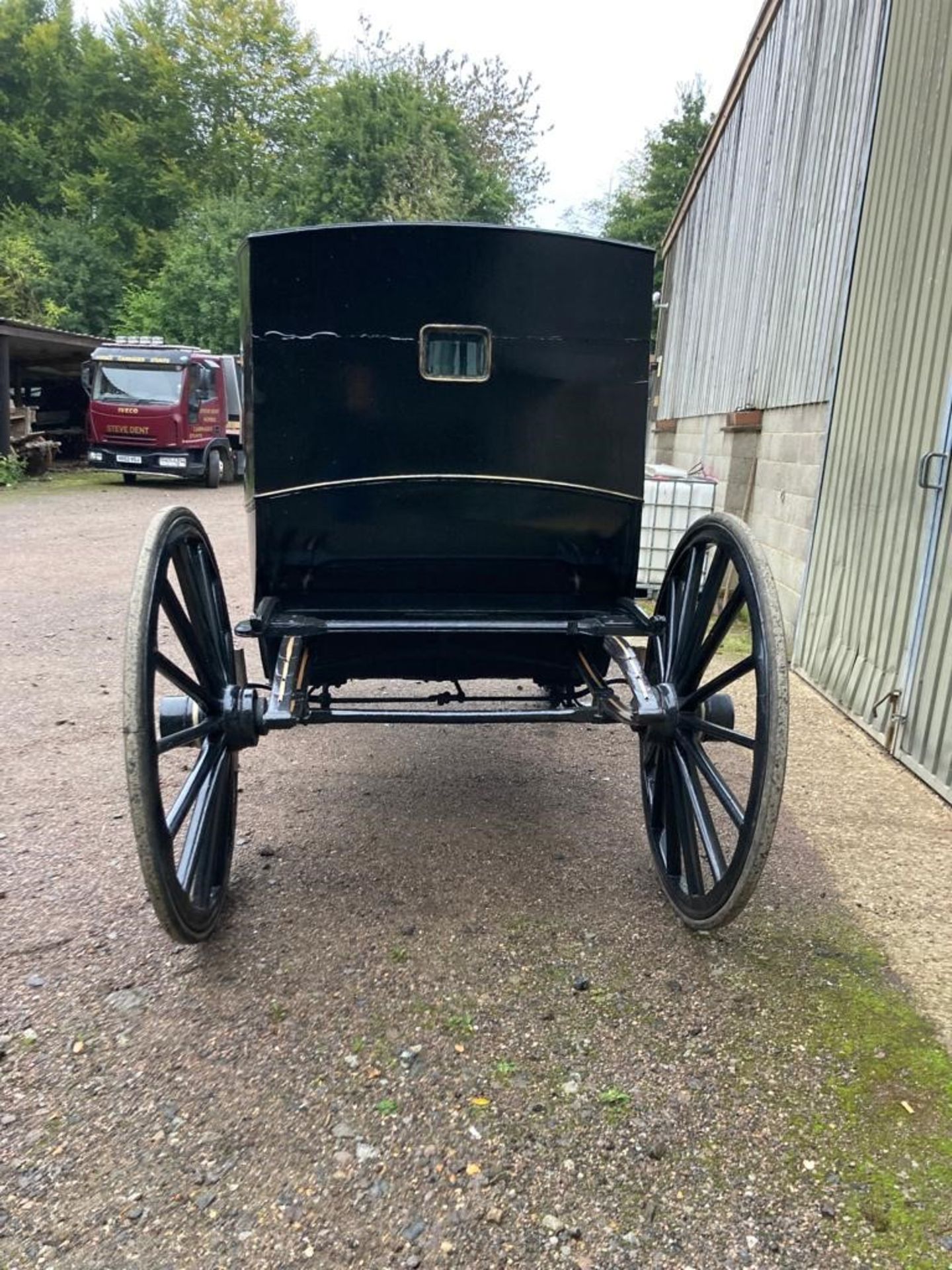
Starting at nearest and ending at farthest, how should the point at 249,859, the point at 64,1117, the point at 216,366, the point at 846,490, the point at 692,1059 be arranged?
the point at 64,1117 → the point at 692,1059 → the point at 249,859 → the point at 846,490 → the point at 216,366

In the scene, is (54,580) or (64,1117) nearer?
(64,1117)

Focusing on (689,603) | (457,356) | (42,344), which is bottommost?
(689,603)

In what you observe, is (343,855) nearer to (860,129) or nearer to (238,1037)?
(238,1037)

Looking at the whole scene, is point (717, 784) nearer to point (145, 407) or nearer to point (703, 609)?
point (703, 609)

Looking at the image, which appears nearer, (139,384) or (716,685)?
(716,685)

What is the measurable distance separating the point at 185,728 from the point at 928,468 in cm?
376

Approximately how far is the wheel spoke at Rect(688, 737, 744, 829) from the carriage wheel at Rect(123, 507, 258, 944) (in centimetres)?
144

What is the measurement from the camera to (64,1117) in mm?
2133

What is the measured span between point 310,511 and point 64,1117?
1944mm

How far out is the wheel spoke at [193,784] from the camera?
98.1 inches

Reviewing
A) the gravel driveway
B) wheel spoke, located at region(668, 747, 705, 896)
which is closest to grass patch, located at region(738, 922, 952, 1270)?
the gravel driveway

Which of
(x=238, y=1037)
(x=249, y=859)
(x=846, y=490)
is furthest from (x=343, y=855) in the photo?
(x=846, y=490)

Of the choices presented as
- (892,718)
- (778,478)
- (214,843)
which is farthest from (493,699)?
(778,478)

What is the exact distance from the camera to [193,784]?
2.69m
